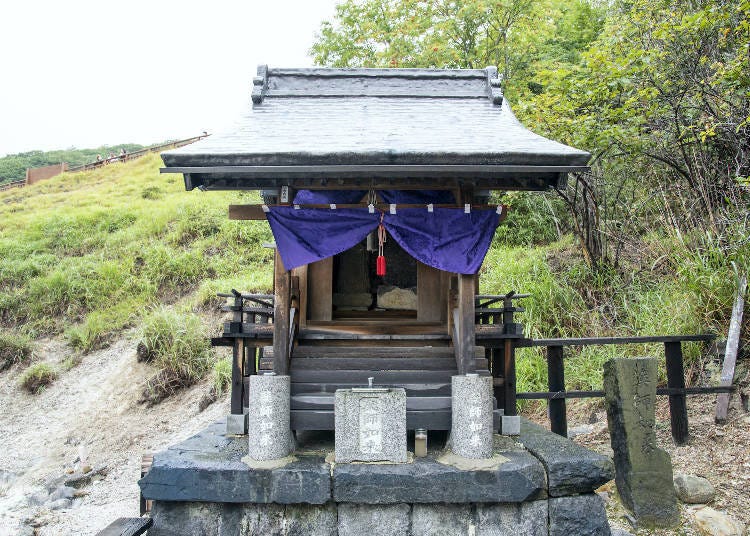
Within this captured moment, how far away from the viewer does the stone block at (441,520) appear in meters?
5.29

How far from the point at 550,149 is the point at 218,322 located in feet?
35.4

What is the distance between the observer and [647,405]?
560 centimetres

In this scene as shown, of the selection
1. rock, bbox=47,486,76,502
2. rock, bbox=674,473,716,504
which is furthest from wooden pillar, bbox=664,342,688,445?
rock, bbox=47,486,76,502

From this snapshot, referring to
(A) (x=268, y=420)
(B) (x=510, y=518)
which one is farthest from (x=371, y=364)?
(B) (x=510, y=518)

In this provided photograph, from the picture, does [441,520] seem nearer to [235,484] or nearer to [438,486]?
[438,486]

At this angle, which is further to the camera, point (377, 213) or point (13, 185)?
point (13, 185)

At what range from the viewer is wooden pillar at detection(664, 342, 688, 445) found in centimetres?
682

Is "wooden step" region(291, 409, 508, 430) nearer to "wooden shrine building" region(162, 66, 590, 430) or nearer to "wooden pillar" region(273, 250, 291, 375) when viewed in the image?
"wooden shrine building" region(162, 66, 590, 430)

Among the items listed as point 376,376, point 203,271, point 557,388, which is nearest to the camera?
point 376,376

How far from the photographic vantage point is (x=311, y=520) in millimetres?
5312

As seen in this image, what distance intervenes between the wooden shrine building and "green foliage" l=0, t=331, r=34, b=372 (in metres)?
10.5

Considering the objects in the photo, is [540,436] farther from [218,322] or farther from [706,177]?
[218,322]

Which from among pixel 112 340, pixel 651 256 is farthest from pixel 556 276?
pixel 112 340

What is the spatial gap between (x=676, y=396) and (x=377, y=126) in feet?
17.5
